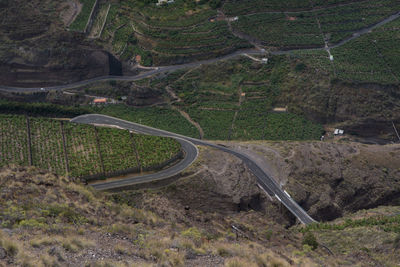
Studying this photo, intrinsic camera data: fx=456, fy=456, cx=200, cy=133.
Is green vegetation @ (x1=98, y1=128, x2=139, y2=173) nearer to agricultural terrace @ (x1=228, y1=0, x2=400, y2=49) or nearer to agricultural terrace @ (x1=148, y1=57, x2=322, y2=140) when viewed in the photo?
agricultural terrace @ (x1=148, y1=57, x2=322, y2=140)

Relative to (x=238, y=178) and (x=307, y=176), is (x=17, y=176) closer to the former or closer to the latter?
(x=238, y=178)

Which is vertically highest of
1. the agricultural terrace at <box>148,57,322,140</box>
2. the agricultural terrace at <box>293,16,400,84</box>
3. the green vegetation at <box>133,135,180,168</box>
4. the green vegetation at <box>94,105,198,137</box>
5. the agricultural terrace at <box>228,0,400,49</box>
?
the agricultural terrace at <box>228,0,400,49</box>

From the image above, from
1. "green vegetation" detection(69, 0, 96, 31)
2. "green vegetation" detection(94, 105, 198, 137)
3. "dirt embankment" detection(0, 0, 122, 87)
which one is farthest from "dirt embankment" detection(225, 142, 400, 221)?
"green vegetation" detection(69, 0, 96, 31)

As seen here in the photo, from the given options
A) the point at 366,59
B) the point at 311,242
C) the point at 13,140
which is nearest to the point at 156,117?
the point at 13,140

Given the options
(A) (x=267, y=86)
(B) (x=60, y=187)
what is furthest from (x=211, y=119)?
(B) (x=60, y=187)

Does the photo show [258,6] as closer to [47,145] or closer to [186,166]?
[186,166]

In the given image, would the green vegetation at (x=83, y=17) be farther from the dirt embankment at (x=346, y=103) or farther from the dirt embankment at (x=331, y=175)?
the dirt embankment at (x=331, y=175)
